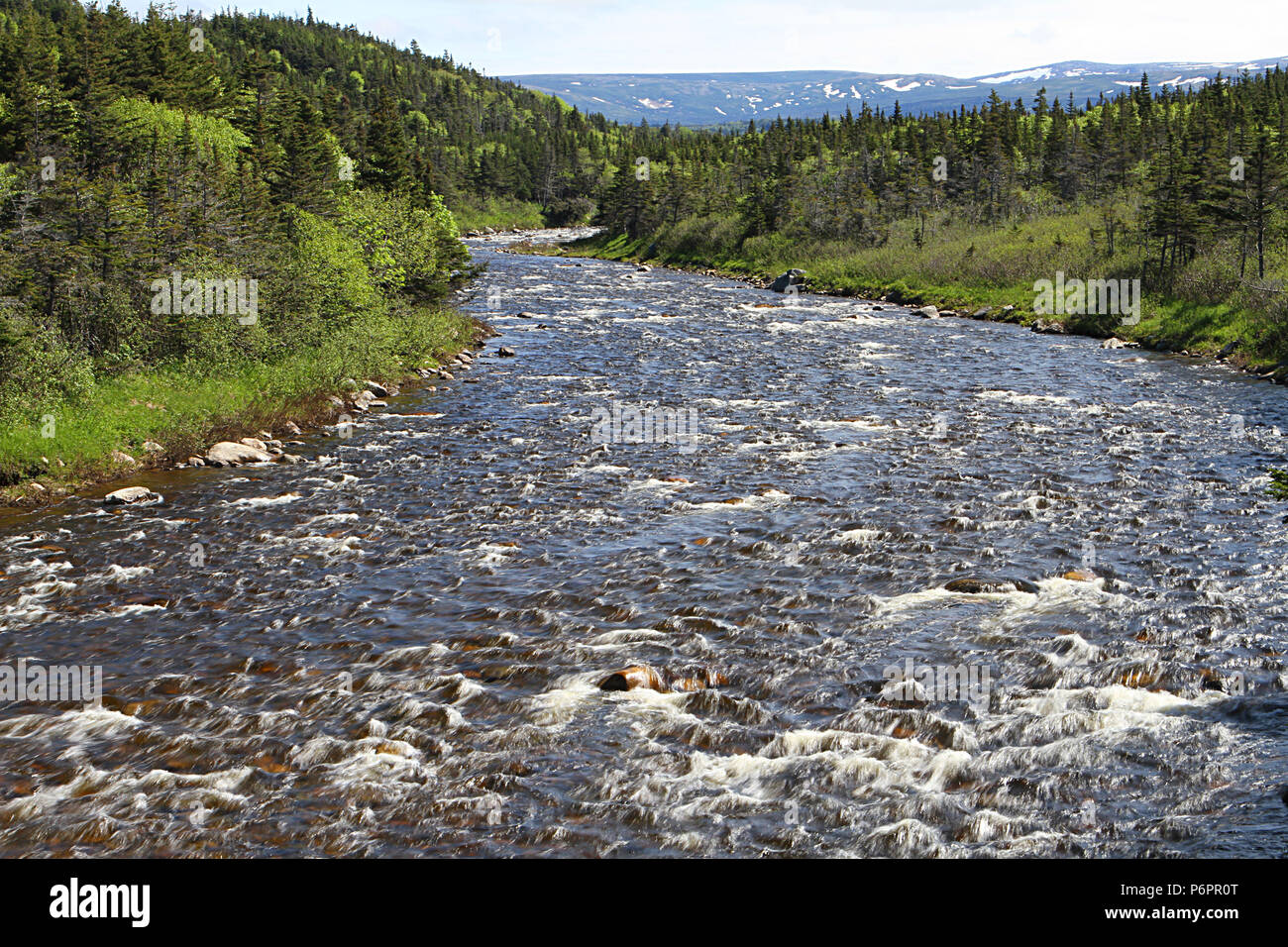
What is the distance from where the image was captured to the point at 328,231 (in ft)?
140

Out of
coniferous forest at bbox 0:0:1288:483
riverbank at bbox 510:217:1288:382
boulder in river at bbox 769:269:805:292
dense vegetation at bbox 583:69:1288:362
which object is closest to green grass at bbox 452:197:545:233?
dense vegetation at bbox 583:69:1288:362

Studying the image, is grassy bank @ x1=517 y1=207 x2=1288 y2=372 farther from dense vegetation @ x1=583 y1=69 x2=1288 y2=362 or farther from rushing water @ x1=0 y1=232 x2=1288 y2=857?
rushing water @ x1=0 y1=232 x2=1288 y2=857

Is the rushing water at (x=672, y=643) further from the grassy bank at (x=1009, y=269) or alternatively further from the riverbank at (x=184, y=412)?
the grassy bank at (x=1009, y=269)

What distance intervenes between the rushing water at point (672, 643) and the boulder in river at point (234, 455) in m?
1.04

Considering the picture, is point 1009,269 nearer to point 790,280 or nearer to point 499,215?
point 790,280

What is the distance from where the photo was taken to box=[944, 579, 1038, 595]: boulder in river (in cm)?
1833

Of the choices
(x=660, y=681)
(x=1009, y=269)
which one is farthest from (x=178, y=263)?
(x=1009, y=269)

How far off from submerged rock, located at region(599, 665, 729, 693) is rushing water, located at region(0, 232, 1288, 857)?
270mm

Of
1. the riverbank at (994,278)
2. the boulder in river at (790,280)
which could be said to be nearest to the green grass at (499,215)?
the riverbank at (994,278)

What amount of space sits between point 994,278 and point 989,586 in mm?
55438

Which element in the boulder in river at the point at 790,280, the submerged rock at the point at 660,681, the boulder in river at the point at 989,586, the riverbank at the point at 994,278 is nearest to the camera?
the submerged rock at the point at 660,681

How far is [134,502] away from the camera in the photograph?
2400 cm

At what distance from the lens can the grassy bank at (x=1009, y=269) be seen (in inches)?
1841
